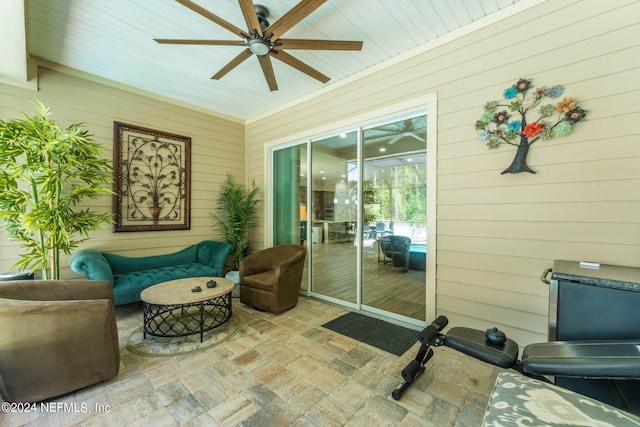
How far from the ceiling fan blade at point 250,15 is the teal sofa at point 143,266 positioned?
2.95m

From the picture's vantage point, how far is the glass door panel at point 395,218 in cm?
288

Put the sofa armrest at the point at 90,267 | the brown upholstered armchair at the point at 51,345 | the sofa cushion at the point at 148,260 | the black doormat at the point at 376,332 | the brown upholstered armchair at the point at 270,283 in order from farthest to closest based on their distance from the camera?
the sofa cushion at the point at 148,260 < the brown upholstered armchair at the point at 270,283 < the sofa armrest at the point at 90,267 < the black doormat at the point at 376,332 < the brown upholstered armchair at the point at 51,345

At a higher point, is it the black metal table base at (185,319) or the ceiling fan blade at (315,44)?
the ceiling fan blade at (315,44)

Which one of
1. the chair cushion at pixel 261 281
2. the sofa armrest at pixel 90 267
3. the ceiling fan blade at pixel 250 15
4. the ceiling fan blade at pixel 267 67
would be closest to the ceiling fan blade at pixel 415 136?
the ceiling fan blade at pixel 267 67

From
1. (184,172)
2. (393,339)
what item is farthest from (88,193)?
(393,339)

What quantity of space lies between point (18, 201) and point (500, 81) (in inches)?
186

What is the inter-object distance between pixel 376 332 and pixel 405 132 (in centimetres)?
234

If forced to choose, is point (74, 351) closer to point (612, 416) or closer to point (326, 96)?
point (612, 416)

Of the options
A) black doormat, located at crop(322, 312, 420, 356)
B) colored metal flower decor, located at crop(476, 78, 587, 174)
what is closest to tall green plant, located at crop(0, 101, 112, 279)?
black doormat, located at crop(322, 312, 420, 356)

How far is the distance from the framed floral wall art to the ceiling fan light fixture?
2543 millimetres

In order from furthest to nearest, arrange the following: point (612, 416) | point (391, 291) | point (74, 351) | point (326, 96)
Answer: point (326, 96) < point (391, 291) < point (74, 351) < point (612, 416)

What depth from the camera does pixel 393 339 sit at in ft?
8.55

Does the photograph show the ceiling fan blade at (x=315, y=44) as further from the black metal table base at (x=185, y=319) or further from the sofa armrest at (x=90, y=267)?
the sofa armrest at (x=90, y=267)

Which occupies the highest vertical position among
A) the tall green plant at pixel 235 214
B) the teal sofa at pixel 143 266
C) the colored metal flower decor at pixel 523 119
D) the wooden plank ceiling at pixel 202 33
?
the wooden plank ceiling at pixel 202 33
